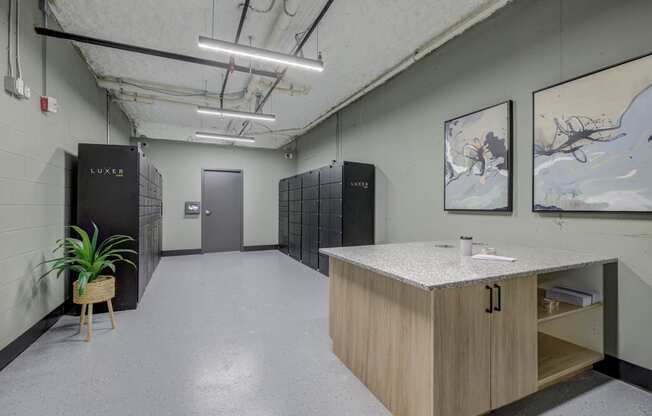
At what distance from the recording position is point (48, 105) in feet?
8.85

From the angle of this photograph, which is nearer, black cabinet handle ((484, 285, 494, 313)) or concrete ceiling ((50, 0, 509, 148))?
black cabinet handle ((484, 285, 494, 313))

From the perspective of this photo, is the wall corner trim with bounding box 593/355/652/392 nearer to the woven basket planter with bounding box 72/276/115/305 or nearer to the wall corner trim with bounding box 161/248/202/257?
the woven basket planter with bounding box 72/276/115/305

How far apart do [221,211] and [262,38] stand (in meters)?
5.14

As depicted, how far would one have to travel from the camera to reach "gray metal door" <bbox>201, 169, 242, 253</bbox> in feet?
24.1

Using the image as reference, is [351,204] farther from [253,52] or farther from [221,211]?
[221,211]

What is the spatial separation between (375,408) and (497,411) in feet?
2.34

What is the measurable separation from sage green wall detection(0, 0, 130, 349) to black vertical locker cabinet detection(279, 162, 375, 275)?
11.1 ft

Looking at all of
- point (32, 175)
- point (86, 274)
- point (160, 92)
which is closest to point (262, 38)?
point (160, 92)

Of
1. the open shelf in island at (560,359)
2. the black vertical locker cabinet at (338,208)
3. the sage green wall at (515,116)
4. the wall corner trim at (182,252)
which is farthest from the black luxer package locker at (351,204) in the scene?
the wall corner trim at (182,252)

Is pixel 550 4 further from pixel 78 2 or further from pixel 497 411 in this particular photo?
pixel 78 2

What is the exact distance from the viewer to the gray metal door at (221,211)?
736 centimetres

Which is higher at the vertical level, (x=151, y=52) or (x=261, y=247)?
(x=151, y=52)

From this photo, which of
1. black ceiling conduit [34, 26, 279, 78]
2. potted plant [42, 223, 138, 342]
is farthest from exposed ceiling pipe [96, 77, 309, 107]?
potted plant [42, 223, 138, 342]

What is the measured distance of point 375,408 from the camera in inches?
67.2
